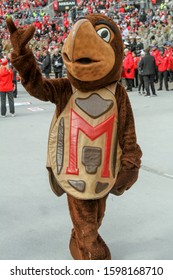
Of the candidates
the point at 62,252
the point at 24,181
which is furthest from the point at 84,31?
the point at 24,181

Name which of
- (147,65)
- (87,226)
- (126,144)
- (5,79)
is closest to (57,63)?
(147,65)

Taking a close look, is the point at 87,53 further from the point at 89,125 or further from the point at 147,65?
the point at 147,65

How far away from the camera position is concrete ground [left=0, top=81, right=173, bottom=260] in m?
4.57

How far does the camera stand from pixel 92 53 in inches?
141

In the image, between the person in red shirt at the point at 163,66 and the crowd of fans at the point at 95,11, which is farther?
the crowd of fans at the point at 95,11

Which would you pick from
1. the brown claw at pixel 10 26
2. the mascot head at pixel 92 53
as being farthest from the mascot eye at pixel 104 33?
the brown claw at pixel 10 26

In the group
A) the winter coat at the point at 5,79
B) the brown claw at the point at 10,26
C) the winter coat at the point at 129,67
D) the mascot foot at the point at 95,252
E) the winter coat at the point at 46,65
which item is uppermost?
the brown claw at the point at 10,26

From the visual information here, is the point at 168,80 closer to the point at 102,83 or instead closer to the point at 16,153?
the point at 16,153

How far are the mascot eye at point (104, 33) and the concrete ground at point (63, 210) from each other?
175 centimetres

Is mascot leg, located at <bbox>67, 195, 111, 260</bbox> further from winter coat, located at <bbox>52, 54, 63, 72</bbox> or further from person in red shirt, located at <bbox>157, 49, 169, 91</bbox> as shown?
winter coat, located at <bbox>52, 54, 63, 72</bbox>

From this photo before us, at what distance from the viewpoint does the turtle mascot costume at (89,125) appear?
3.64 meters

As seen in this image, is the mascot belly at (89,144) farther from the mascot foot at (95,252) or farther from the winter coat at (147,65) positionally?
the winter coat at (147,65)

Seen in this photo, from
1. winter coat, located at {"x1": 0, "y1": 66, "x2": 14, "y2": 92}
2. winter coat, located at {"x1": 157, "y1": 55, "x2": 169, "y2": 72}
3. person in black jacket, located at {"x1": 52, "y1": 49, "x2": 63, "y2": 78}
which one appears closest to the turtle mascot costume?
winter coat, located at {"x1": 0, "y1": 66, "x2": 14, "y2": 92}

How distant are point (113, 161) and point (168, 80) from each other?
47.4 ft
